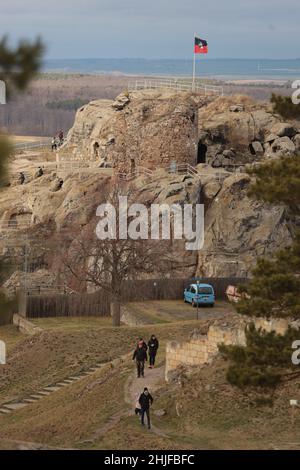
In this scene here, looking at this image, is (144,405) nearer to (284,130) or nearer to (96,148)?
(284,130)

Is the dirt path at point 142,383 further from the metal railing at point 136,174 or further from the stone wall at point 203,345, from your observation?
the metal railing at point 136,174

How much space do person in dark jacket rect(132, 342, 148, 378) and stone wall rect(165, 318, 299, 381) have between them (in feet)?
2.02

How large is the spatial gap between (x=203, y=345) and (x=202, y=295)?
16.5 metres

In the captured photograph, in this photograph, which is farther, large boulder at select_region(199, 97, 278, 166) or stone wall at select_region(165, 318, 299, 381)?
large boulder at select_region(199, 97, 278, 166)

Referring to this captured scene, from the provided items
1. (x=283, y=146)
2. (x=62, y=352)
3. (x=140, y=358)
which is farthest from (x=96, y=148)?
(x=140, y=358)

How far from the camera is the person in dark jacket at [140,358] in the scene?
30.5 meters

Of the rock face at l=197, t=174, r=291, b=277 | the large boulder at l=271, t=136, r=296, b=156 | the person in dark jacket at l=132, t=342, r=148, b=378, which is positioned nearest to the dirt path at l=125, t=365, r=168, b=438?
the person in dark jacket at l=132, t=342, r=148, b=378

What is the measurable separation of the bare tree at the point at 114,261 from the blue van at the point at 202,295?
1.52 m

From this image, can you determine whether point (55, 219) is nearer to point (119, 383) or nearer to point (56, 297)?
point (56, 297)

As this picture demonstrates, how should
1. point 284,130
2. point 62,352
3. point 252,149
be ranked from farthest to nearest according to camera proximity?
point 252,149 → point 284,130 → point 62,352

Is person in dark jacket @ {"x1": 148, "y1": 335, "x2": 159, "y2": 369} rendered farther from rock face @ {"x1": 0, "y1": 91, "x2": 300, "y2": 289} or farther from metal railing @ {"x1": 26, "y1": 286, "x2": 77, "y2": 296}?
metal railing @ {"x1": 26, "y1": 286, "x2": 77, "y2": 296}

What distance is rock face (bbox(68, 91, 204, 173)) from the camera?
201 ft

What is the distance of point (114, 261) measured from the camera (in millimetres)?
44438
